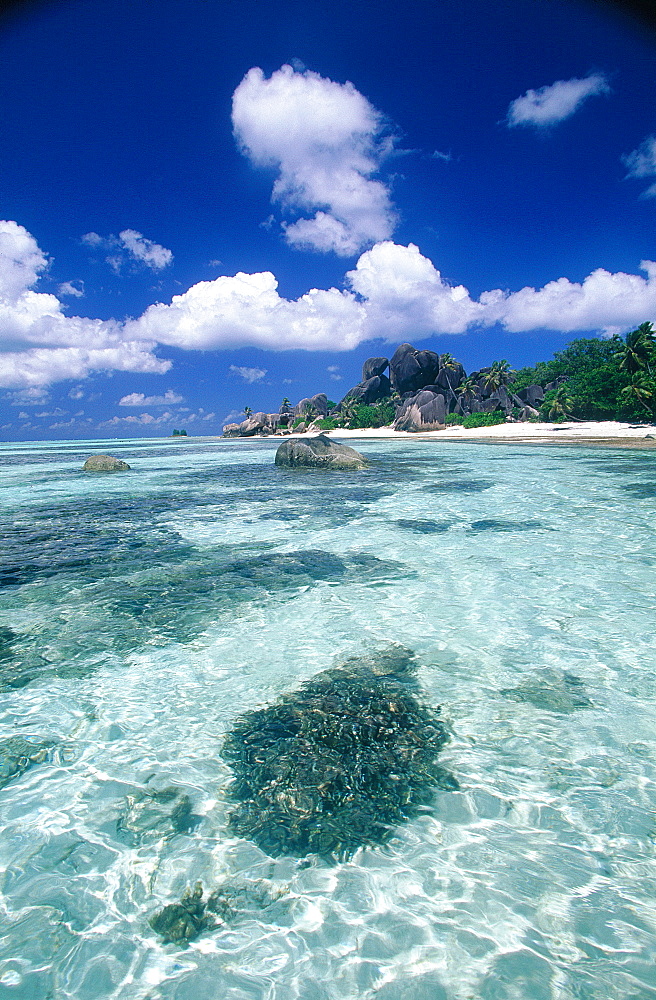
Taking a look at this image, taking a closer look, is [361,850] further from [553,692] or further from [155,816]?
[553,692]

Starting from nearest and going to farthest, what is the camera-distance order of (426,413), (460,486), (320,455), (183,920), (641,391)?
1. (183,920)
2. (460,486)
3. (320,455)
4. (641,391)
5. (426,413)

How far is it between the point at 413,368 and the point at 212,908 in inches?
3505

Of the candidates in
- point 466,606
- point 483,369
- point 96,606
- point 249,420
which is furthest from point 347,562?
point 249,420

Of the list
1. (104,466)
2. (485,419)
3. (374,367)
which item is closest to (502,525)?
(104,466)

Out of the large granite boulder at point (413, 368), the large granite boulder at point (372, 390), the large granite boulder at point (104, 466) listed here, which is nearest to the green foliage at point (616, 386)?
the large granite boulder at point (413, 368)

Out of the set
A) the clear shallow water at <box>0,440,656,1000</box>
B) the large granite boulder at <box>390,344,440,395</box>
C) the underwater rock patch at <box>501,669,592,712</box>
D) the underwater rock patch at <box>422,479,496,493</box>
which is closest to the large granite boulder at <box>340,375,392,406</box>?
the large granite boulder at <box>390,344,440,395</box>

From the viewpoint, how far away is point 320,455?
21.5 meters

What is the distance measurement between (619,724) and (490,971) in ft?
6.68

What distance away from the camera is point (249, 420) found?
329ft

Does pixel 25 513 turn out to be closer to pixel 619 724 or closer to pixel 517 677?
pixel 517 677

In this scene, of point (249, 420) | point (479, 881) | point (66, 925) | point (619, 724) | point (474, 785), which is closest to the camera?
point (66, 925)

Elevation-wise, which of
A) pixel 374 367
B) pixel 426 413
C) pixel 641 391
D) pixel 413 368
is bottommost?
pixel 641 391

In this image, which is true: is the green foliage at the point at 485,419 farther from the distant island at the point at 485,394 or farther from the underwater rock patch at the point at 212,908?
the underwater rock patch at the point at 212,908

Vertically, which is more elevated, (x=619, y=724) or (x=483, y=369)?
(x=483, y=369)
